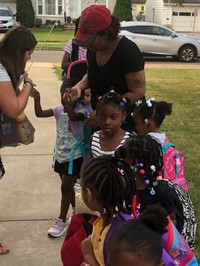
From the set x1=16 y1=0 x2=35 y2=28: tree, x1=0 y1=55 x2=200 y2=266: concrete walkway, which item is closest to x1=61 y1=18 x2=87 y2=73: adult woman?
x1=0 y1=55 x2=200 y2=266: concrete walkway

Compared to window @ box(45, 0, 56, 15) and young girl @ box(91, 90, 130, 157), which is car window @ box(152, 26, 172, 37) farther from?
window @ box(45, 0, 56, 15)

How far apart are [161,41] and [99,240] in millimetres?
16477

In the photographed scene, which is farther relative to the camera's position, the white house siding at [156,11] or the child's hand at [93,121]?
the white house siding at [156,11]

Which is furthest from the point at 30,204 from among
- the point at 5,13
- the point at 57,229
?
the point at 5,13

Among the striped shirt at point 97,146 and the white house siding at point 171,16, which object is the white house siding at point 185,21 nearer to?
the white house siding at point 171,16

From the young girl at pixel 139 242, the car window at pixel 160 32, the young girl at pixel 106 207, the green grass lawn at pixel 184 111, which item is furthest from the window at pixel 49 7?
the young girl at pixel 139 242

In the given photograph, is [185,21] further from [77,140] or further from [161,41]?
[77,140]

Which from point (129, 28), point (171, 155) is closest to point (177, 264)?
point (171, 155)

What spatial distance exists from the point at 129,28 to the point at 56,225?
1551 cm

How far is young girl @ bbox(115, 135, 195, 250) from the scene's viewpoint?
238 cm

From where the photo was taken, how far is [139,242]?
167cm

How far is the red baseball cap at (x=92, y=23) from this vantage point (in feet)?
9.88

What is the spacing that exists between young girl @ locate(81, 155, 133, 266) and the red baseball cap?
1.20 meters

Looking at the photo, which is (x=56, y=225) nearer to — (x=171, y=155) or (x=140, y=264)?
(x=171, y=155)
